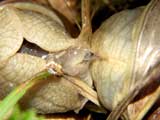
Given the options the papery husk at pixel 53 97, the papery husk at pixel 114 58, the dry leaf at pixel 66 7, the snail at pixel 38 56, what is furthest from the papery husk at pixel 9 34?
the dry leaf at pixel 66 7

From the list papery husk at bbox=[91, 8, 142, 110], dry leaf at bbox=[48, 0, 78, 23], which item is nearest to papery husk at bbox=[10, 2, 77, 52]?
papery husk at bbox=[91, 8, 142, 110]

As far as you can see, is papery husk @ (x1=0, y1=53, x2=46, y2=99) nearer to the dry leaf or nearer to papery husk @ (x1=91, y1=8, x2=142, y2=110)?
papery husk @ (x1=91, y1=8, x2=142, y2=110)

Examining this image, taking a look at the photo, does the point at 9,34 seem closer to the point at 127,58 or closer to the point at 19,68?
the point at 19,68

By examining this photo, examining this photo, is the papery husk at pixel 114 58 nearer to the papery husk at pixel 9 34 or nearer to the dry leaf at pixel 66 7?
the papery husk at pixel 9 34

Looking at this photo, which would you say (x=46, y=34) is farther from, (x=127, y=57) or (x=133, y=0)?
(x=133, y=0)

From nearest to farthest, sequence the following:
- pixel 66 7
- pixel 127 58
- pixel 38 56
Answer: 1. pixel 127 58
2. pixel 38 56
3. pixel 66 7

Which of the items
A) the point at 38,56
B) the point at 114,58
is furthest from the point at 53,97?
the point at 114,58

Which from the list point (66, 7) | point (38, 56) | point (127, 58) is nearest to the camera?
point (127, 58)
